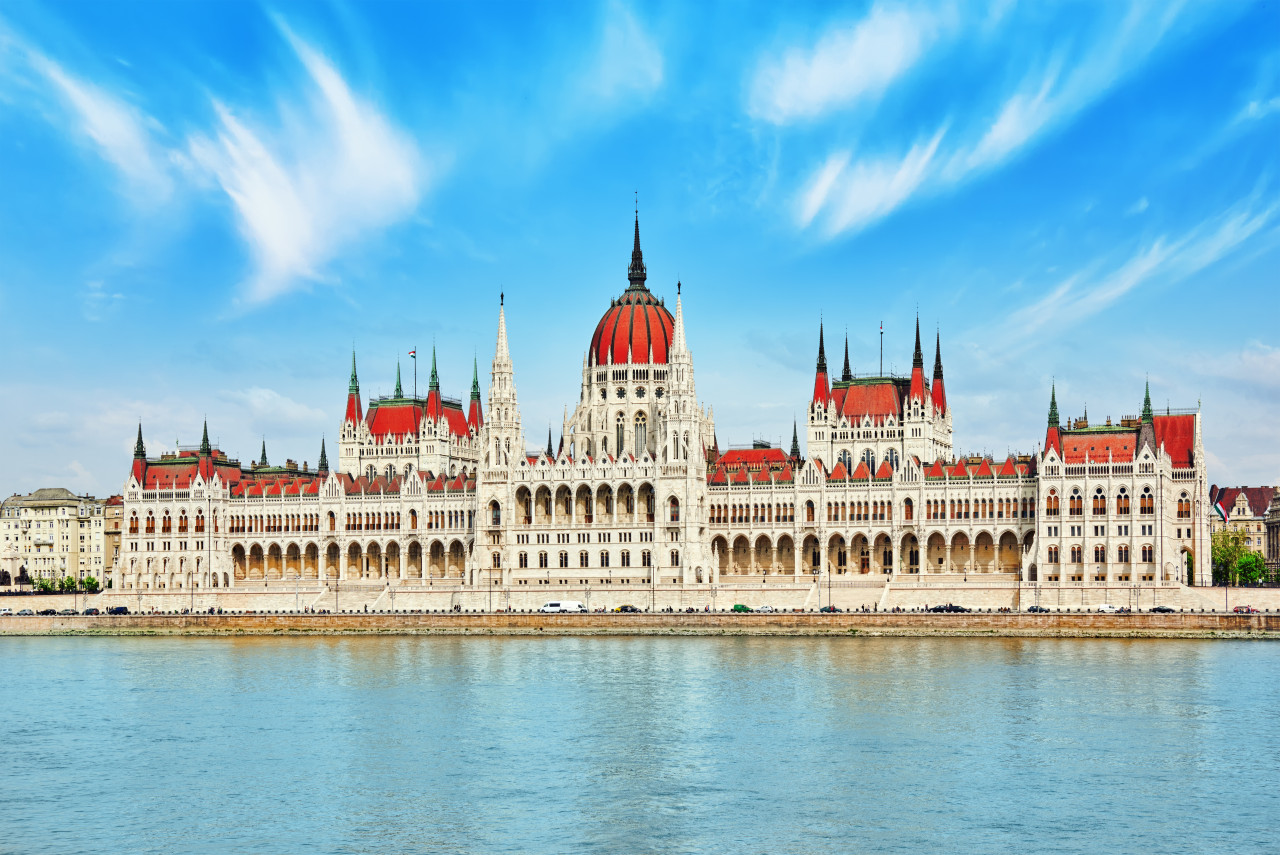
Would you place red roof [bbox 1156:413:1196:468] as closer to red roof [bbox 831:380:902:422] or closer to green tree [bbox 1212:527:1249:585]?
green tree [bbox 1212:527:1249:585]

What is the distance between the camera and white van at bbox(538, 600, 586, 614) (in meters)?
124

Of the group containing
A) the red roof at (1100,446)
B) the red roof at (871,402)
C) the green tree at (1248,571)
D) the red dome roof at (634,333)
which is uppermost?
the red dome roof at (634,333)

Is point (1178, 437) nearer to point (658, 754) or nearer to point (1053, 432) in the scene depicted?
point (1053, 432)

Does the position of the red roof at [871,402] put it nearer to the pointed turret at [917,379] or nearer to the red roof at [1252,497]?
the pointed turret at [917,379]

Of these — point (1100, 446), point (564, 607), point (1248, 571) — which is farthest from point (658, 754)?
point (1248, 571)

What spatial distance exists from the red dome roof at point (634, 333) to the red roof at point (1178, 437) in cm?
4212

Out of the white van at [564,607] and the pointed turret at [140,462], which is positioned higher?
the pointed turret at [140,462]

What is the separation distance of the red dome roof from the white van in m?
27.0

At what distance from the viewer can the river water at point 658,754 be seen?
49375mm

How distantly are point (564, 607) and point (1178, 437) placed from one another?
4658cm

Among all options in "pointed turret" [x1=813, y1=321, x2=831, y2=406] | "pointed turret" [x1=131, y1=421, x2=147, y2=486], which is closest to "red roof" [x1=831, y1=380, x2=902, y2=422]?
"pointed turret" [x1=813, y1=321, x2=831, y2=406]

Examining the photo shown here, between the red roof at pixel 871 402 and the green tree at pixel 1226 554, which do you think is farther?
the red roof at pixel 871 402

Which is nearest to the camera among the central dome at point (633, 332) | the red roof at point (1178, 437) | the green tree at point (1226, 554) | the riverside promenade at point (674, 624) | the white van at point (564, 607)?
the riverside promenade at point (674, 624)

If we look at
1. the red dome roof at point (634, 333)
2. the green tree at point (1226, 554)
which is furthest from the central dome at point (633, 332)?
the green tree at point (1226, 554)
